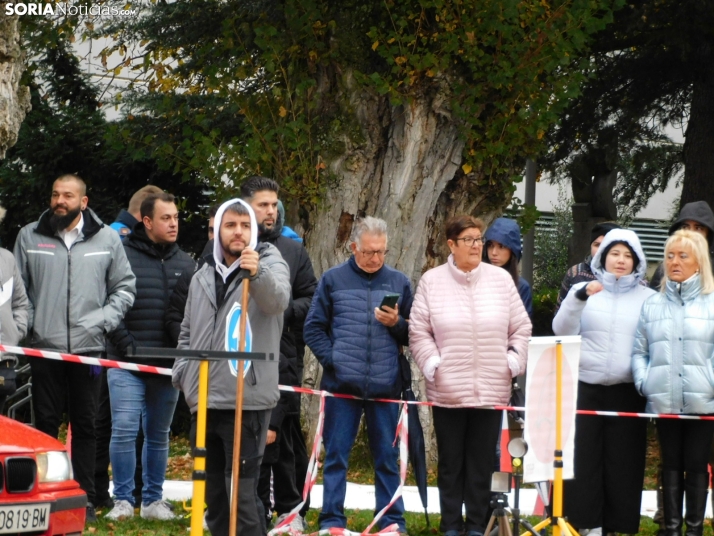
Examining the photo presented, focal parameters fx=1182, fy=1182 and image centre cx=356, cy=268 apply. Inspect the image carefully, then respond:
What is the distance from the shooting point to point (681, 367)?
7152 mm

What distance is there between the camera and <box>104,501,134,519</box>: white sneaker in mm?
7719

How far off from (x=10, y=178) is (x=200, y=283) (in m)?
9.63

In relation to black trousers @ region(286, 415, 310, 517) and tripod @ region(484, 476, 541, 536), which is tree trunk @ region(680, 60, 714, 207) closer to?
black trousers @ region(286, 415, 310, 517)

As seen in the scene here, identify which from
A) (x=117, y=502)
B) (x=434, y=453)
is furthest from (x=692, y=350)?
(x=434, y=453)

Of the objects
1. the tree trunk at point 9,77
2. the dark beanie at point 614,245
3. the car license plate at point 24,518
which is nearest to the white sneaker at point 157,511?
the car license plate at point 24,518

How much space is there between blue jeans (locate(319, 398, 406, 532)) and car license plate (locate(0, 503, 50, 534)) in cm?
226

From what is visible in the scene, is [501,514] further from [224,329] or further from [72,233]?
[72,233]

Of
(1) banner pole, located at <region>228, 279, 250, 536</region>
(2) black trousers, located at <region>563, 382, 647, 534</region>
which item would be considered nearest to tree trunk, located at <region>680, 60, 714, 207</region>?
(2) black trousers, located at <region>563, 382, 647, 534</region>

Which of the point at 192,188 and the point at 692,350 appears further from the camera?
the point at 192,188

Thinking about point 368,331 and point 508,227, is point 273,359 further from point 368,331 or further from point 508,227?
point 508,227

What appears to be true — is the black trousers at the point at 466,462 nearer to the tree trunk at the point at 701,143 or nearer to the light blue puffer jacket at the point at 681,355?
the light blue puffer jacket at the point at 681,355

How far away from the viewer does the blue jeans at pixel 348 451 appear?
7367 millimetres

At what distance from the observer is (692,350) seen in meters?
7.13

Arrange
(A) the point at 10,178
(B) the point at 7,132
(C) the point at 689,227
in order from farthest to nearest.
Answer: (A) the point at 10,178 → (B) the point at 7,132 → (C) the point at 689,227
